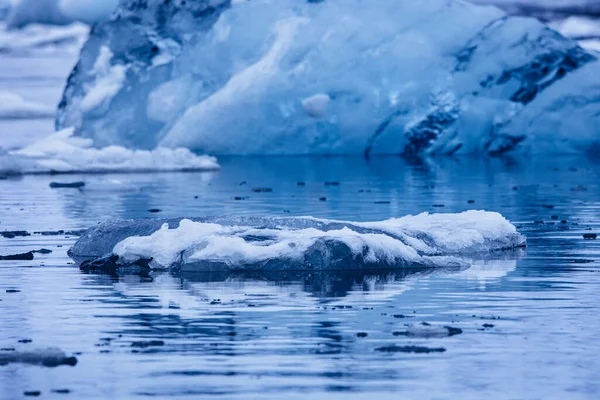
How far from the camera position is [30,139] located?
161 feet

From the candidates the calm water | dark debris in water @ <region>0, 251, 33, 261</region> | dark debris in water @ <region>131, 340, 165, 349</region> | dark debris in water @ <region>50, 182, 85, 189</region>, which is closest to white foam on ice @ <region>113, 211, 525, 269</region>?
the calm water

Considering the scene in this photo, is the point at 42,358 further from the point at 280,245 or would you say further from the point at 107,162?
the point at 107,162

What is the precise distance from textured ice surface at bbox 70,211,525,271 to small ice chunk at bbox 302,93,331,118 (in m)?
20.4

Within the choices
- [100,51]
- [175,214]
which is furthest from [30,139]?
[175,214]

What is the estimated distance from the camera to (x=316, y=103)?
31.9m

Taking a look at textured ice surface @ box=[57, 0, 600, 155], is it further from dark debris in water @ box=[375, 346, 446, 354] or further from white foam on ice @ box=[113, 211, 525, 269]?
dark debris in water @ box=[375, 346, 446, 354]

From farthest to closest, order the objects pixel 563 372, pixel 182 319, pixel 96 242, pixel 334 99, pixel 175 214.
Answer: pixel 334 99 → pixel 175 214 → pixel 96 242 → pixel 182 319 → pixel 563 372

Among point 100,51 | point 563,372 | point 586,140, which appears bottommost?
point 563,372

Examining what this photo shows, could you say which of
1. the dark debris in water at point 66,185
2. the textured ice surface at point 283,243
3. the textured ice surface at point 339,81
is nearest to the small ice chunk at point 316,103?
the textured ice surface at point 339,81

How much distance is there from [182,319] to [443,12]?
2717cm

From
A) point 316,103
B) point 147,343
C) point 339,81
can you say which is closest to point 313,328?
point 147,343

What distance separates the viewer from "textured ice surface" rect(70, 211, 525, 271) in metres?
9.93

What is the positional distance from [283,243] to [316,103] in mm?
22021

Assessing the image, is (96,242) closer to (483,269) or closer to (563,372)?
(483,269)
